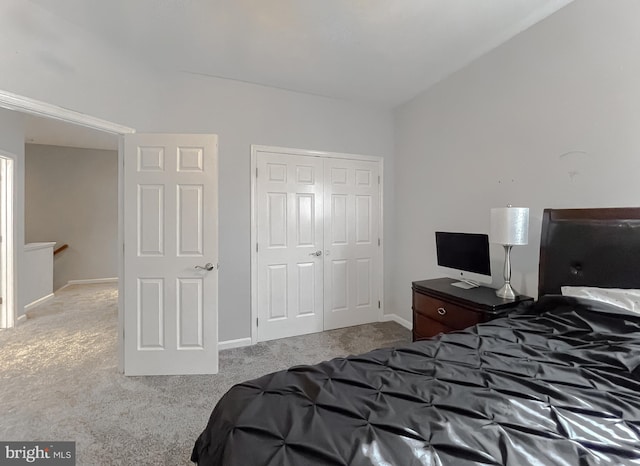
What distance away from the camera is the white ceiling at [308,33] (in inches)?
81.2

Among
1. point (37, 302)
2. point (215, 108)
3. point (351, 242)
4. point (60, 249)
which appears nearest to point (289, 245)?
point (351, 242)

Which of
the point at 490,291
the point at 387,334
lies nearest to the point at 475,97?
the point at 490,291

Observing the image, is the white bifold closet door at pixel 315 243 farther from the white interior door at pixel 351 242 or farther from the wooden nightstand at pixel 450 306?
the wooden nightstand at pixel 450 306

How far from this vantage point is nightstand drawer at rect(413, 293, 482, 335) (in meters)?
2.19

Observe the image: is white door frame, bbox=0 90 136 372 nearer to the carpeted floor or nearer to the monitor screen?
the carpeted floor

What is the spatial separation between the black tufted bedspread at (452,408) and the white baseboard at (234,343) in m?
2.14

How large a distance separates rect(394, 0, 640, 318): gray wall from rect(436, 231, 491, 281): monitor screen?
23cm

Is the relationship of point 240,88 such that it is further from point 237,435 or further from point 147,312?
point 237,435

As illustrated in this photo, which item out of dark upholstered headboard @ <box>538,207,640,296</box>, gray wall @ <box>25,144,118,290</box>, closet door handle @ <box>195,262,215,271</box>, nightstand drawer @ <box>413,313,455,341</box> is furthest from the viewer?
gray wall @ <box>25,144,118,290</box>

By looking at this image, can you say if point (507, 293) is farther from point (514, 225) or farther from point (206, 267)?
point (206, 267)

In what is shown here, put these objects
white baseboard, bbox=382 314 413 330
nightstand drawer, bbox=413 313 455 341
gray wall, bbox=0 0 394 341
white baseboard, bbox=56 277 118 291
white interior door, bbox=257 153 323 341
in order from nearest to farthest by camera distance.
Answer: gray wall, bbox=0 0 394 341 → nightstand drawer, bbox=413 313 455 341 → white interior door, bbox=257 153 323 341 → white baseboard, bbox=382 314 413 330 → white baseboard, bbox=56 277 118 291

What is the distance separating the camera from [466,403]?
97cm

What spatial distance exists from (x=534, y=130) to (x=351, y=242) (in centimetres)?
213

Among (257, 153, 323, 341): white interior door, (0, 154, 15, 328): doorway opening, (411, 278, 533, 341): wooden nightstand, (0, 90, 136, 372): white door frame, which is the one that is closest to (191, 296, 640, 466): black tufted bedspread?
(411, 278, 533, 341): wooden nightstand
